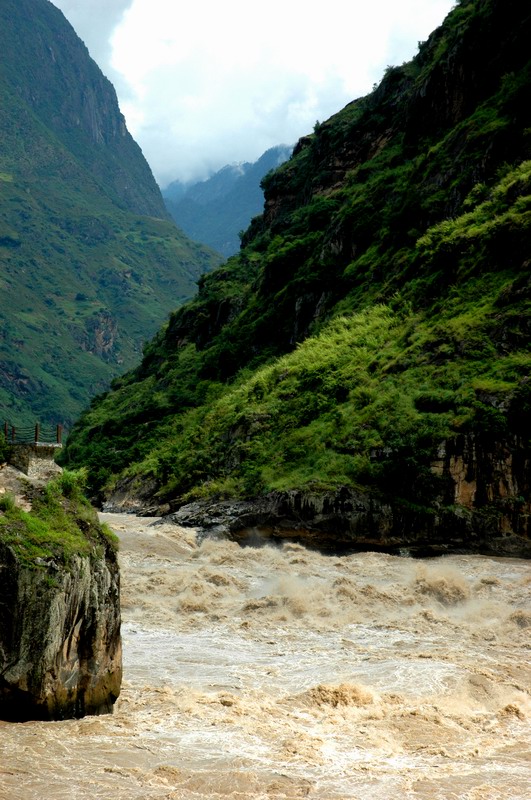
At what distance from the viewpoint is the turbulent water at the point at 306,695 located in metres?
14.1

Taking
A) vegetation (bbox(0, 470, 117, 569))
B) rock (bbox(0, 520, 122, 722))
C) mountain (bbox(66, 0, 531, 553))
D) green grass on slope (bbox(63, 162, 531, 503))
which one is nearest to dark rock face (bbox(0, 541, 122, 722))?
rock (bbox(0, 520, 122, 722))

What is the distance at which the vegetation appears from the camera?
1594 centimetres

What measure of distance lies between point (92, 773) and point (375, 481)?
28364 mm

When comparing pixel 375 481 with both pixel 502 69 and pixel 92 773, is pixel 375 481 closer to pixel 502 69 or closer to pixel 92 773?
pixel 92 773

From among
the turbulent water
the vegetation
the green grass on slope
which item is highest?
the green grass on slope

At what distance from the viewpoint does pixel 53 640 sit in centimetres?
1560

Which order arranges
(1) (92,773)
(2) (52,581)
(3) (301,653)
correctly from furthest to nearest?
(3) (301,653) → (2) (52,581) → (1) (92,773)

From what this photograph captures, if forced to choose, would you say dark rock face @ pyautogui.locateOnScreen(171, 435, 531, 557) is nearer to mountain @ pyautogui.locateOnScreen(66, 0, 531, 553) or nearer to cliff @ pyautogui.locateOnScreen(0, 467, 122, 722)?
mountain @ pyautogui.locateOnScreen(66, 0, 531, 553)

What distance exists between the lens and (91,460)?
71.1 m

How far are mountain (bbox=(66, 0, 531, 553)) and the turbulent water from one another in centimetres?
584

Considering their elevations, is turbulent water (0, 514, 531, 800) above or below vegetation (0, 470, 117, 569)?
below

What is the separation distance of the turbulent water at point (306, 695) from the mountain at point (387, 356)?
5.84 metres

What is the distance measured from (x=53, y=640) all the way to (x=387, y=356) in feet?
117

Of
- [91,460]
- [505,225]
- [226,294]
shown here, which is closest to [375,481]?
[505,225]
